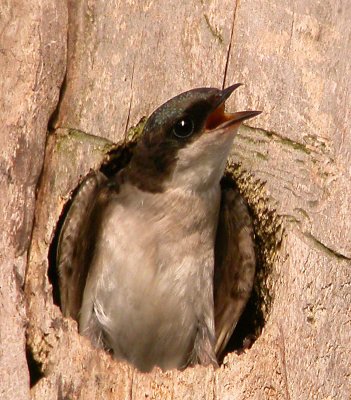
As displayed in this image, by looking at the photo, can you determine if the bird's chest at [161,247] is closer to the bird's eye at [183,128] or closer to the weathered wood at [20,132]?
the bird's eye at [183,128]

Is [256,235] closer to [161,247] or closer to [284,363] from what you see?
[161,247]

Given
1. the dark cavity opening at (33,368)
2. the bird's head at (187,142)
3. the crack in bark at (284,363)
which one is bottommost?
the dark cavity opening at (33,368)

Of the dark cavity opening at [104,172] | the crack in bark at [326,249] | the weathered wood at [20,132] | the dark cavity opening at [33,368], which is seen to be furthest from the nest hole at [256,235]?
the dark cavity opening at [33,368]

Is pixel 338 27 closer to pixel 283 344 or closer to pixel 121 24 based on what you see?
pixel 121 24

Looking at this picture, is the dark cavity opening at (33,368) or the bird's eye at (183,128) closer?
the dark cavity opening at (33,368)

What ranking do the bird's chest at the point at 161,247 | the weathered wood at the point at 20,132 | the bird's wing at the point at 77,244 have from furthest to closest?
the bird's chest at the point at 161,247 < the bird's wing at the point at 77,244 < the weathered wood at the point at 20,132

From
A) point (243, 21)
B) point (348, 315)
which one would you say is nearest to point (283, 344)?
point (348, 315)

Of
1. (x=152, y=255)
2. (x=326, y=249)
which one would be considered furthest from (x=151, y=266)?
(x=326, y=249)

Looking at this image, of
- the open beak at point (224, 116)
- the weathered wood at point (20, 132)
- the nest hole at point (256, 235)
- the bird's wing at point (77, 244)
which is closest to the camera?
the weathered wood at point (20, 132)
